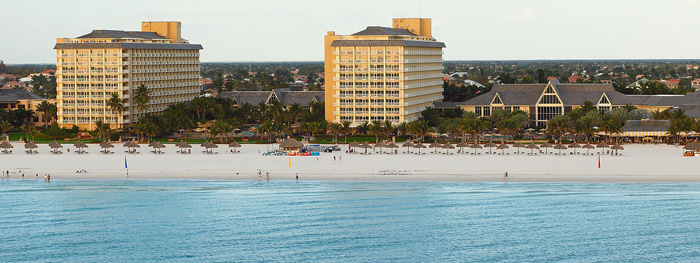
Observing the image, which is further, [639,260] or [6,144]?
[6,144]

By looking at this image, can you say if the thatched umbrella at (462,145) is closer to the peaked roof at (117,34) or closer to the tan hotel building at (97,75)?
the tan hotel building at (97,75)

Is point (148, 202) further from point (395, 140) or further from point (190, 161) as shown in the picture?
point (395, 140)

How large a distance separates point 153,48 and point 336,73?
2649 centimetres

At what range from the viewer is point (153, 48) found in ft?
448

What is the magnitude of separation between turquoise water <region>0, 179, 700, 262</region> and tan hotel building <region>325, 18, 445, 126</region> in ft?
125

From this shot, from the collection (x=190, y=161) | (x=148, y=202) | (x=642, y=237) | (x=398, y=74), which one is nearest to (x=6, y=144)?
(x=190, y=161)

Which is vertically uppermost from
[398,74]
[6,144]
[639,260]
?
[398,74]

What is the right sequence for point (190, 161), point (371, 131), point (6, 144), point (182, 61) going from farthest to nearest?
point (182, 61) → point (371, 131) → point (6, 144) → point (190, 161)

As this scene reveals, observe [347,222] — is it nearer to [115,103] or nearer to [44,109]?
[115,103]

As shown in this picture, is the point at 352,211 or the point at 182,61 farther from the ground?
the point at 182,61

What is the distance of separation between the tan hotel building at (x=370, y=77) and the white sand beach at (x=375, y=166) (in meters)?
18.7

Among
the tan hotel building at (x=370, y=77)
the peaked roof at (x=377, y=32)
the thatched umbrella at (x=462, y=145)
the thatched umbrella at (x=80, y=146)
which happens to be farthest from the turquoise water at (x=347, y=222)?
the peaked roof at (x=377, y=32)

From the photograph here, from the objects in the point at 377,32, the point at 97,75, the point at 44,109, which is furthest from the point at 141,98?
the point at 377,32

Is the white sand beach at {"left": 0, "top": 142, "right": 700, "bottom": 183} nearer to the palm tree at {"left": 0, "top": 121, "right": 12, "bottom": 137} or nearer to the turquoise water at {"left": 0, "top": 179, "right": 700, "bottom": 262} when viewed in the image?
the turquoise water at {"left": 0, "top": 179, "right": 700, "bottom": 262}
